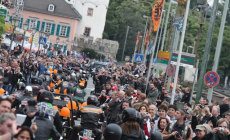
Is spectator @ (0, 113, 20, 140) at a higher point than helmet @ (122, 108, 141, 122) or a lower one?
lower

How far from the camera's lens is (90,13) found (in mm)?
96812

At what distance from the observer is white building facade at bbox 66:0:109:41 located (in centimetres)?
9638

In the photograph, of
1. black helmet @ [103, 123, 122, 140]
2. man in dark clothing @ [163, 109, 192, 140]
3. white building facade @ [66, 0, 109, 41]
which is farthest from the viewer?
white building facade @ [66, 0, 109, 41]

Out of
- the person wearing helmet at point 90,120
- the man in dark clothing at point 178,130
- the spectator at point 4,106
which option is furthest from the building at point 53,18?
the spectator at point 4,106

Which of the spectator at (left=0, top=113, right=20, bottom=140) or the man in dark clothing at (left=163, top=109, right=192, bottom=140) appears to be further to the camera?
the man in dark clothing at (left=163, top=109, right=192, bottom=140)

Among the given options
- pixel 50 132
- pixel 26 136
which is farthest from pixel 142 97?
pixel 26 136

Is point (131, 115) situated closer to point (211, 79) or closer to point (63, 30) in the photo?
point (211, 79)

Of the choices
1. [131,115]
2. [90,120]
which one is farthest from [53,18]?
[131,115]

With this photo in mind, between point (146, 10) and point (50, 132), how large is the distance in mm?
100842

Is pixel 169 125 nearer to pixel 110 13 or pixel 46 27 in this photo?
pixel 46 27

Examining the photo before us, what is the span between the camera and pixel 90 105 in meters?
11.5

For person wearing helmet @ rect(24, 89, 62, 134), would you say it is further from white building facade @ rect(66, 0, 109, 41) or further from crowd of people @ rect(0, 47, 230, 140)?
white building facade @ rect(66, 0, 109, 41)

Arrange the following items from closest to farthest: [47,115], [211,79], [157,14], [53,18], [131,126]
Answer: [131,126] → [47,115] → [211,79] → [157,14] → [53,18]

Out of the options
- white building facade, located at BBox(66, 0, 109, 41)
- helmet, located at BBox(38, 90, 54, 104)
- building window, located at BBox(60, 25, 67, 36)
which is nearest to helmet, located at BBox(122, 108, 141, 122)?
helmet, located at BBox(38, 90, 54, 104)
